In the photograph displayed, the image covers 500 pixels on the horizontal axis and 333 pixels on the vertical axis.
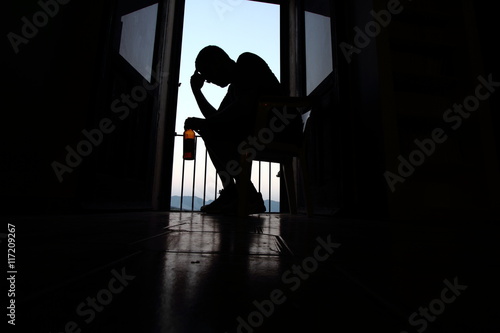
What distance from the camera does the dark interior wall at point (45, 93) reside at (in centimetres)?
150

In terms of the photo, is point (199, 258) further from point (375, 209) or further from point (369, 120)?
point (369, 120)

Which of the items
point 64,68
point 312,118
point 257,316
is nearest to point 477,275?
point 257,316

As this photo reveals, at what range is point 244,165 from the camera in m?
1.92

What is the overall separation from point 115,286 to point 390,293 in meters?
0.32

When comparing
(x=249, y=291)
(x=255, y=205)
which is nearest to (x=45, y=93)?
(x=255, y=205)

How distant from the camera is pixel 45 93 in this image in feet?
5.53

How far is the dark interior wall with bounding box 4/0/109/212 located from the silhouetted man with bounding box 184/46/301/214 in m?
0.81

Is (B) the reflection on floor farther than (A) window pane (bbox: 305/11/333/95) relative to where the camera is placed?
No

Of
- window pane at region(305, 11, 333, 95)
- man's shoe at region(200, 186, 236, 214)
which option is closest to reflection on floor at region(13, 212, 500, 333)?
man's shoe at region(200, 186, 236, 214)

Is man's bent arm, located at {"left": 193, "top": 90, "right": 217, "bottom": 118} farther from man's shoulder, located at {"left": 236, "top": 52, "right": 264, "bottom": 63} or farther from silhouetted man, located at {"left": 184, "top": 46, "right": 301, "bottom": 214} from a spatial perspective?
man's shoulder, located at {"left": 236, "top": 52, "right": 264, "bottom": 63}

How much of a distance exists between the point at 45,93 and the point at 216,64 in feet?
4.29

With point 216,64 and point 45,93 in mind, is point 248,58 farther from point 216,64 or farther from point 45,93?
point 45,93

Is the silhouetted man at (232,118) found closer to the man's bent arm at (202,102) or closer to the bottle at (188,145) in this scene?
the man's bent arm at (202,102)

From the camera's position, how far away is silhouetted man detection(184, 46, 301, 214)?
80.7 inches
